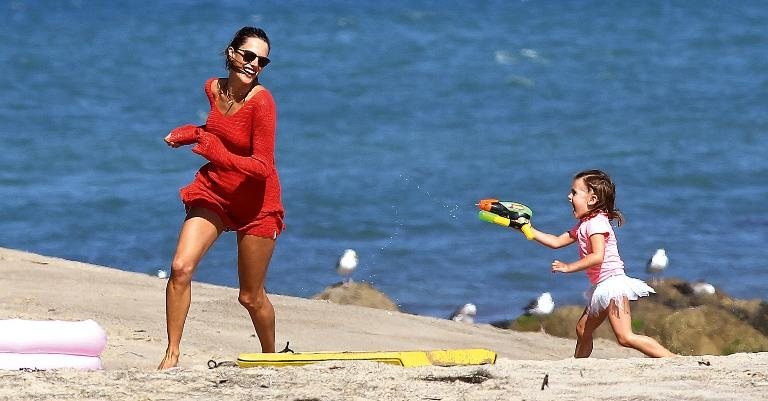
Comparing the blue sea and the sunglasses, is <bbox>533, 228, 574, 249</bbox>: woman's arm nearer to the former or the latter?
the sunglasses

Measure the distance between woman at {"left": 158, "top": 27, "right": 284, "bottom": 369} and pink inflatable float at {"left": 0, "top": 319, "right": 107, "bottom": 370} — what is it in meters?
0.34

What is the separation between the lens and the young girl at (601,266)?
690 centimetres

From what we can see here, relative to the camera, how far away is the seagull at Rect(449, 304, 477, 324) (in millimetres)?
11219

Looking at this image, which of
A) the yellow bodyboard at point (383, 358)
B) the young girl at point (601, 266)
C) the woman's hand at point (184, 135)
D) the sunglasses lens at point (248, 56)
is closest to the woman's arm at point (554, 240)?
the young girl at point (601, 266)

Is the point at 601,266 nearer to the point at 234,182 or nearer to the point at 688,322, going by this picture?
the point at 234,182

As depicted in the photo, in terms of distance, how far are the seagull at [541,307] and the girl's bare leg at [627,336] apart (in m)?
3.80

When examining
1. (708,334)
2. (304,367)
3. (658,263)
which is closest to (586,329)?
(304,367)

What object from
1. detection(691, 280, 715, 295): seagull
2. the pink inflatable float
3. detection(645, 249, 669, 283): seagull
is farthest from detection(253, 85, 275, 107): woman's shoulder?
detection(645, 249, 669, 283): seagull

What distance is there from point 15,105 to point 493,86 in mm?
7382

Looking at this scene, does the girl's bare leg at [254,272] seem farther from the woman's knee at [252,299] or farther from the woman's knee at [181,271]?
the woman's knee at [181,271]

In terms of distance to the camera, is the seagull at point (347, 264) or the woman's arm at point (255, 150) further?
the seagull at point (347, 264)

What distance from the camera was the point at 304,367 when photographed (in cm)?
605

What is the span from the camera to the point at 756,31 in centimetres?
2714

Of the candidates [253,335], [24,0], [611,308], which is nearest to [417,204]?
[253,335]
